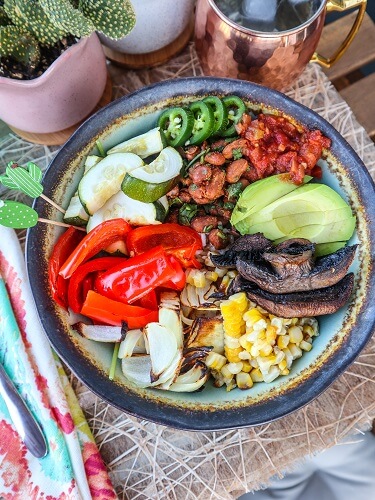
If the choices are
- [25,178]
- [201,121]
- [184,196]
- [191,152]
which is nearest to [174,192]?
[184,196]

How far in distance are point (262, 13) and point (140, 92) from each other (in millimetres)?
463

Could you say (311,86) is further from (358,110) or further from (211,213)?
(211,213)

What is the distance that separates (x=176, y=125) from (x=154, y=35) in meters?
0.42

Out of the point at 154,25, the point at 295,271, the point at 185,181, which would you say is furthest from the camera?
the point at 154,25

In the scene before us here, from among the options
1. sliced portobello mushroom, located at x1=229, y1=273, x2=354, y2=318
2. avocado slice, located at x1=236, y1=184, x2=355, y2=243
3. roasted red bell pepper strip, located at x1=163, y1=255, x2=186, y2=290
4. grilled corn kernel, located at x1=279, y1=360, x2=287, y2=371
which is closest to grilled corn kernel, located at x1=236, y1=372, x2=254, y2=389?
grilled corn kernel, located at x1=279, y1=360, x2=287, y2=371

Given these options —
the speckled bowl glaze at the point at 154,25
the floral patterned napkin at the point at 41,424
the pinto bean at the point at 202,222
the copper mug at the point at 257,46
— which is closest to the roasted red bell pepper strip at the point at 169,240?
the pinto bean at the point at 202,222

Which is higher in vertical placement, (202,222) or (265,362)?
(202,222)

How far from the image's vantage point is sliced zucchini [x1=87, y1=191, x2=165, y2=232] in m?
1.78

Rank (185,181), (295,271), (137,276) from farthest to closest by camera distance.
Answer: (185,181) → (137,276) → (295,271)

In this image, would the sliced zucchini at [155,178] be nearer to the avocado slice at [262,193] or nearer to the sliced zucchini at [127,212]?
the sliced zucchini at [127,212]

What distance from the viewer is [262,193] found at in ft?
5.76

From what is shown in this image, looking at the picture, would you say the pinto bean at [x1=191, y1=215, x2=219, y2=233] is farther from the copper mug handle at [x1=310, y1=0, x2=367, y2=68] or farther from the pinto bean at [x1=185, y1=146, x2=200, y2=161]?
the copper mug handle at [x1=310, y1=0, x2=367, y2=68]

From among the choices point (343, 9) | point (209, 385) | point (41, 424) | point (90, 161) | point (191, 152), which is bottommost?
point (41, 424)

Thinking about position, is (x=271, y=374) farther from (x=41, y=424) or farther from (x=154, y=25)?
(x=154, y=25)
